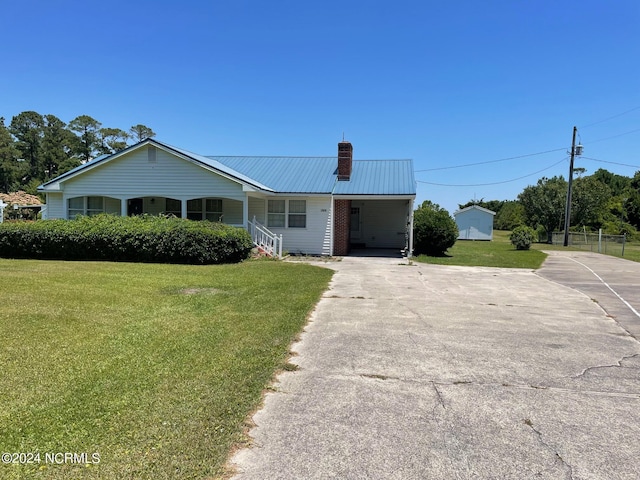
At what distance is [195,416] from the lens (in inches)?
129

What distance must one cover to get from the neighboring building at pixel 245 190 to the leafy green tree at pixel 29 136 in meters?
58.5

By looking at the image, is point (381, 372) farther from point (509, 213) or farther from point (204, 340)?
point (509, 213)

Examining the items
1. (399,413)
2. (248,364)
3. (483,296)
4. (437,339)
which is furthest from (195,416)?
(483,296)

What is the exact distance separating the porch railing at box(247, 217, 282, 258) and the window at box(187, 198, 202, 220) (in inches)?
126

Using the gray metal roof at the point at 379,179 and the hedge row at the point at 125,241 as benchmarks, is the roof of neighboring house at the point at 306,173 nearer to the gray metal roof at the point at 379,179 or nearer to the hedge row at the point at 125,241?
the gray metal roof at the point at 379,179

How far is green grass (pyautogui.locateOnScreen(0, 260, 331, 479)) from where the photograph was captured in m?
2.80

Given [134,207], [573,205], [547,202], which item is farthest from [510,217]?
[134,207]

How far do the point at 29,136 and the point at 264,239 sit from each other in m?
67.9

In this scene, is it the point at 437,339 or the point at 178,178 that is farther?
the point at 178,178

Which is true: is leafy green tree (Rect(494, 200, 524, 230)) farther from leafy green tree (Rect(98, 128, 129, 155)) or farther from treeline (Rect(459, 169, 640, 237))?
leafy green tree (Rect(98, 128, 129, 155))

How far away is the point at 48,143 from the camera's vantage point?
2571 inches

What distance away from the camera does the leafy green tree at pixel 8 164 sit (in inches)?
2370

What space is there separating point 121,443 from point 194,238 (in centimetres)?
1143

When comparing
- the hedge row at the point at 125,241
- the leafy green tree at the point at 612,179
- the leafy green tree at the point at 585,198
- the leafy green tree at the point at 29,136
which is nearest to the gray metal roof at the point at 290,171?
the hedge row at the point at 125,241
